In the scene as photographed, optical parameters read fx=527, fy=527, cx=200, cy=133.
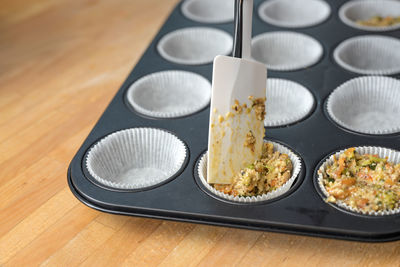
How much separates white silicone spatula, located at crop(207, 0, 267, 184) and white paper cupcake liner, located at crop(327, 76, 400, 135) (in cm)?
58

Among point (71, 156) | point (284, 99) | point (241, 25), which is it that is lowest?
point (71, 156)

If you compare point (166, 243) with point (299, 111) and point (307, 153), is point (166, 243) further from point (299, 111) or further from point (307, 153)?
point (299, 111)

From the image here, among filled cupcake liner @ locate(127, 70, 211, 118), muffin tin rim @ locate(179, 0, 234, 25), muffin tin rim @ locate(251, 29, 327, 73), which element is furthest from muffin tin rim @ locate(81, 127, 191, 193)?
muffin tin rim @ locate(179, 0, 234, 25)

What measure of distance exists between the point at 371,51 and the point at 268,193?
126 cm

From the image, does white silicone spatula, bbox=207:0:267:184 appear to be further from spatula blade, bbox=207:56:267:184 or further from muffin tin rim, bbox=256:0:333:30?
muffin tin rim, bbox=256:0:333:30

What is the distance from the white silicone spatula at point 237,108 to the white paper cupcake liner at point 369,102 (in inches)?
22.8

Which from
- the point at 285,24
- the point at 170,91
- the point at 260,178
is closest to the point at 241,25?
the point at 260,178

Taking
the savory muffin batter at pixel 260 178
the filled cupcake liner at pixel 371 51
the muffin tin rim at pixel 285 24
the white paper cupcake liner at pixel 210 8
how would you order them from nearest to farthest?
1. the savory muffin batter at pixel 260 178
2. the filled cupcake liner at pixel 371 51
3. the muffin tin rim at pixel 285 24
4. the white paper cupcake liner at pixel 210 8

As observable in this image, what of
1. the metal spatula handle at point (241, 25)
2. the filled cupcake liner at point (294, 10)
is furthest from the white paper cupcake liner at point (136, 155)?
the filled cupcake liner at point (294, 10)

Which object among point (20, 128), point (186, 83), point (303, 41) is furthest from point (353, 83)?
point (20, 128)

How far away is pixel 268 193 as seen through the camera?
67.6 inches

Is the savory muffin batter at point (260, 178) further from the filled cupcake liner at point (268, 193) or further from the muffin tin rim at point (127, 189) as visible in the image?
the muffin tin rim at point (127, 189)

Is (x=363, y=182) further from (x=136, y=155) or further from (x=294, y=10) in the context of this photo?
(x=294, y=10)

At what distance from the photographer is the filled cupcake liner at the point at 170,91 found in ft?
7.81
